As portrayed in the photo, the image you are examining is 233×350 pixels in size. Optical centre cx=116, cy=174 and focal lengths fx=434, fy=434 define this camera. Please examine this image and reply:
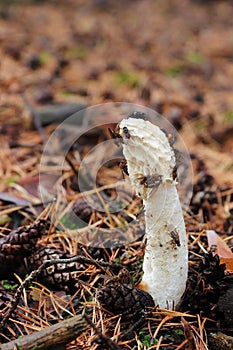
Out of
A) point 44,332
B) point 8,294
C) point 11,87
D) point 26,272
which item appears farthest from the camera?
point 11,87

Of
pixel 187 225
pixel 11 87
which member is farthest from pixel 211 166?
pixel 11 87

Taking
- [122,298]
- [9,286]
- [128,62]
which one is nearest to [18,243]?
[9,286]

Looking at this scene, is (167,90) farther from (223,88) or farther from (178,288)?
(178,288)

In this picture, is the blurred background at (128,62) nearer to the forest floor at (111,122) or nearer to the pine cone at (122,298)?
the forest floor at (111,122)

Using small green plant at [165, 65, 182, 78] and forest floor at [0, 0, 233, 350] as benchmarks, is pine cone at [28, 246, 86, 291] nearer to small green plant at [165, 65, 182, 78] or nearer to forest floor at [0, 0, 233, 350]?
forest floor at [0, 0, 233, 350]

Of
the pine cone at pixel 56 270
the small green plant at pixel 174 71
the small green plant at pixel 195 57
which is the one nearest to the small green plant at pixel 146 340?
the pine cone at pixel 56 270

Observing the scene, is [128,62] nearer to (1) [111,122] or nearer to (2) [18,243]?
(1) [111,122]
